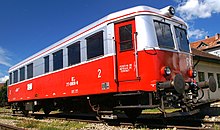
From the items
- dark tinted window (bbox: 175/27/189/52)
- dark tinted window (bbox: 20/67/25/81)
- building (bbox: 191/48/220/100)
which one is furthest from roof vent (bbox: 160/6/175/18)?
building (bbox: 191/48/220/100)

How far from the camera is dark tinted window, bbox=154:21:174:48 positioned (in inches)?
311

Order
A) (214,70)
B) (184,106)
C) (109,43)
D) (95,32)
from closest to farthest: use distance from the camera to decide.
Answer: (184,106) < (109,43) < (95,32) < (214,70)

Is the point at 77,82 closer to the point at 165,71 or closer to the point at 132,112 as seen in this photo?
the point at 132,112

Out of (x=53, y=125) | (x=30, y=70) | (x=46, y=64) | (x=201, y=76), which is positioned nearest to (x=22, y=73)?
(x=30, y=70)

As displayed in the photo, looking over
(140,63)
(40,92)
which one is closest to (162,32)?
(140,63)

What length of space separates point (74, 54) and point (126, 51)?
3058 mm

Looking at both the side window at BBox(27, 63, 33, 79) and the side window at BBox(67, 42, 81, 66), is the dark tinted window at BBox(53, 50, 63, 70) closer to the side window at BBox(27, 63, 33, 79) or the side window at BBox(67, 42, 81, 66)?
the side window at BBox(67, 42, 81, 66)

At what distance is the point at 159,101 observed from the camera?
23.8 ft

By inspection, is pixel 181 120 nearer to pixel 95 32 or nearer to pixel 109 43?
pixel 109 43

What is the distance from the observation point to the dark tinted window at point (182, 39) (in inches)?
337

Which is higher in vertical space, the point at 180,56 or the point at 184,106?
the point at 180,56

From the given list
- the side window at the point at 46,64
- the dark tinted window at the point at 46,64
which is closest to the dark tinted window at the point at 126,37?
the side window at the point at 46,64

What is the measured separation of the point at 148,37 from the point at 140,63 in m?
0.83

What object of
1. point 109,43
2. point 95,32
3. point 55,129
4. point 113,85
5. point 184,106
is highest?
point 95,32
